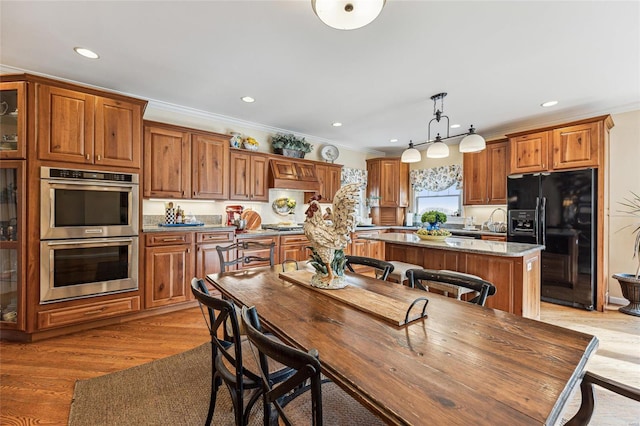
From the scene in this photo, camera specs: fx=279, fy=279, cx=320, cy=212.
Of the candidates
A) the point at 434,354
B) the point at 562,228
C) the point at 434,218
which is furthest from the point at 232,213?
the point at 562,228

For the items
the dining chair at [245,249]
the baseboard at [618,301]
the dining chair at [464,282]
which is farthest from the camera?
the baseboard at [618,301]

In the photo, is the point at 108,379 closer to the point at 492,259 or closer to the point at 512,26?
the point at 492,259

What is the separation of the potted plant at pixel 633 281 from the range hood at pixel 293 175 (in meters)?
4.37

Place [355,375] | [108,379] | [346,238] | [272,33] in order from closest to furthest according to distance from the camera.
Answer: [355,375], [346,238], [108,379], [272,33]

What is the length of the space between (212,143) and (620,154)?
5586 millimetres

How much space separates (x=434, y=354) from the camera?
935 millimetres

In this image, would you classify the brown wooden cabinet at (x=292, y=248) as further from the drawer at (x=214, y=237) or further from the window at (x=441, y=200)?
the window at (x=441, y=200)

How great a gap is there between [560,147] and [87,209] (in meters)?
5.87

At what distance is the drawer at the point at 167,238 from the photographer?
10.5 ft

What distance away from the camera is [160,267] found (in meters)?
3.28

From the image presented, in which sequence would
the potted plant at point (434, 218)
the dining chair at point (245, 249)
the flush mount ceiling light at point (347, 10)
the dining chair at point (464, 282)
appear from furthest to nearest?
1. the potted plant at point (434, 218)
2. the dining chair at point (245, 249)
3. the dining chair at point (464, 282)
4. the flush mount ceiling light at point (347, 10)

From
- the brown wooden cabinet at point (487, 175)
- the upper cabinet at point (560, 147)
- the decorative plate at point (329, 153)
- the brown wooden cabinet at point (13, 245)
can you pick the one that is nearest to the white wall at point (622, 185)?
the upper cabinet at point (560, 147)

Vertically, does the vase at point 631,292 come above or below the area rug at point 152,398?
above

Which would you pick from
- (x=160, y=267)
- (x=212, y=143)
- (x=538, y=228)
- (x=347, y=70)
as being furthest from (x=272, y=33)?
(x=538, y=228)
